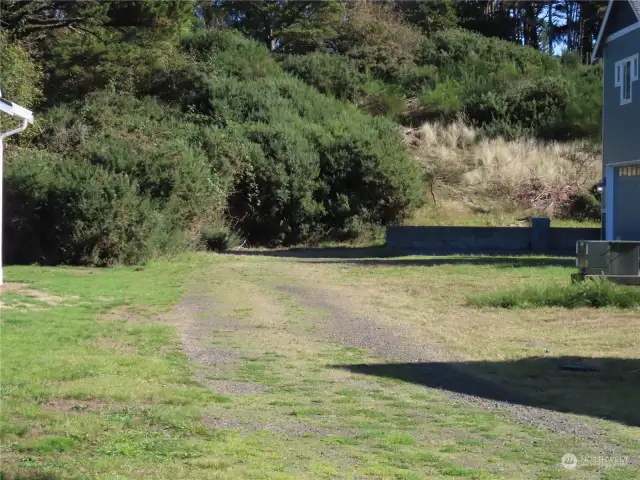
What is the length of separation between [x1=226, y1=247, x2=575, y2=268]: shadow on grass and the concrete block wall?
0.79m

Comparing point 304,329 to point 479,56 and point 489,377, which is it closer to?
point 489,377

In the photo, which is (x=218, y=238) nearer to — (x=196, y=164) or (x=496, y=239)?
(x=196, y=164)

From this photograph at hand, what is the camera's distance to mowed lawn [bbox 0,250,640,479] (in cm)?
666

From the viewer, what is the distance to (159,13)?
36031mm

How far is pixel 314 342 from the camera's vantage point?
42.4 feet

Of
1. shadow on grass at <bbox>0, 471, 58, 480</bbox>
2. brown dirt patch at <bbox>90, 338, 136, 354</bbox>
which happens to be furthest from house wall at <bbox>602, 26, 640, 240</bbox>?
shadow on grass at <bbox>0, 471, 58, 480</bbox>

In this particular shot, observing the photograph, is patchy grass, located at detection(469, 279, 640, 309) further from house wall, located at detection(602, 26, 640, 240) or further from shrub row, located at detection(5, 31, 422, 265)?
shrub row, located at detection(5, 31, 422, 265)

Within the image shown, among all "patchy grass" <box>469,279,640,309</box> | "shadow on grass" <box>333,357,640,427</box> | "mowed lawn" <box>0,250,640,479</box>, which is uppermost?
"patchy grass" <box>469,279,640,309</box>

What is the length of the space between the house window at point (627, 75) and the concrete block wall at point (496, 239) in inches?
203

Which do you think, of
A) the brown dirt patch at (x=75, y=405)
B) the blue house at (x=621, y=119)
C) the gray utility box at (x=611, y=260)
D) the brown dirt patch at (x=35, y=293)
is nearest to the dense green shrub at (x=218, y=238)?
the brown dirt patch at (x=35, y=293)

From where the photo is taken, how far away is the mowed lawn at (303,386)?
666 centimetres

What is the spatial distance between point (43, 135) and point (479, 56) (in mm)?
31902

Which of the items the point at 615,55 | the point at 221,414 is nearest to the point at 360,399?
the point at 221,414

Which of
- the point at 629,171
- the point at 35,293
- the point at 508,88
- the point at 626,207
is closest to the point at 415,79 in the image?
the point at 508,88
